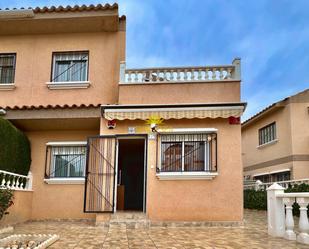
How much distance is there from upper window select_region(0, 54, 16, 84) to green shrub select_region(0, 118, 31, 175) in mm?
4445

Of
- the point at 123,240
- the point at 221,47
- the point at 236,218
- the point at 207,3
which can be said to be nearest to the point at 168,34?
the point at 207,3

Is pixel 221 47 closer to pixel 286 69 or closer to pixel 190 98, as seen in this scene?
pixel 286 69

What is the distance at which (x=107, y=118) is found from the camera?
17422 mm

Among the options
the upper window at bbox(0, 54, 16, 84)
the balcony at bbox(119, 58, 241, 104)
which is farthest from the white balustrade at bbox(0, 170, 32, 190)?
the balcony at bbox(119, 58, 241, 104)

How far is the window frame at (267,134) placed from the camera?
31.5 m

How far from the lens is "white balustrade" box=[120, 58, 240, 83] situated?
18.5 meters

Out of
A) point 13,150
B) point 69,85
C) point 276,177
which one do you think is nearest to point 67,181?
point 13,150

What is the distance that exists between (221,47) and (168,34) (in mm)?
7361

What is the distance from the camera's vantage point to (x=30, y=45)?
21688 mm

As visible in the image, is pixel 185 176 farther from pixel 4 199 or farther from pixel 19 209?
pixel 19 209

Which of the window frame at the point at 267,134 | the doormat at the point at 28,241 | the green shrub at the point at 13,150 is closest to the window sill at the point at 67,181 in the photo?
the green shrub at the point at 13,150

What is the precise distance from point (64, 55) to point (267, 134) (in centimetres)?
2126

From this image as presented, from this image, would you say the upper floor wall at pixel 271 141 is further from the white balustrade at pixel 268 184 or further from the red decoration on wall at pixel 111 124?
the red decoration on wall at pixel 111 124

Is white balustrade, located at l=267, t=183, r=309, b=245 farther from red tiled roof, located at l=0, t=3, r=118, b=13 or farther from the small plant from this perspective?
red tiled roof, located at l=0, t=3, r=118, b=13
